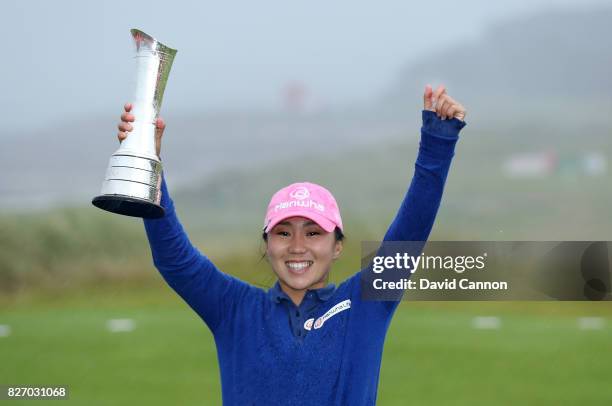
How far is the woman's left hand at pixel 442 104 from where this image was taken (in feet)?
8.24

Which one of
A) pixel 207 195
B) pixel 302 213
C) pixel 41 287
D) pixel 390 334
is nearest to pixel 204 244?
pixel 207 195

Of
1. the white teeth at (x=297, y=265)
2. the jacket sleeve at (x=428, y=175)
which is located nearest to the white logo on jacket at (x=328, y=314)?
the white teeth at (x=297, y=265)

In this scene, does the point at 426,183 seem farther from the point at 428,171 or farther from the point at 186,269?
the point at 186,269

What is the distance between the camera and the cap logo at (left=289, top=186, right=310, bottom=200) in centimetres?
275

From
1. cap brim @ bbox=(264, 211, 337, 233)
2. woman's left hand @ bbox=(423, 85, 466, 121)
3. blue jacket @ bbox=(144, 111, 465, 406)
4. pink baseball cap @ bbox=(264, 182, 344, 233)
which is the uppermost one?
woman's left hand @ bbox=(423, 85, 466, 121)

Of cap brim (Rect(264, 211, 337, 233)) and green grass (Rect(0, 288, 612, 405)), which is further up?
green grass (Rect(0, 288, 612, 405))

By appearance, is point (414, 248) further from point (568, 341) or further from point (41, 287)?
point (41, 287)

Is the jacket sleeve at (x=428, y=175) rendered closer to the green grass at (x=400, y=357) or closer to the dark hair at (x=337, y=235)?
the dark hair at (x=337, y=235)

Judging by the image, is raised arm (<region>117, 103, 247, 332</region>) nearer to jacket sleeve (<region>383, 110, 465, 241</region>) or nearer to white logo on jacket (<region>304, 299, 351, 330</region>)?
white logo on jacket (<region>304, 299, 351, 330</region>)

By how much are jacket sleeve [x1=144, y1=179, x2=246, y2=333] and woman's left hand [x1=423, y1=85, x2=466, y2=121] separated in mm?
719

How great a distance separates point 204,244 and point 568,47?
4.73m

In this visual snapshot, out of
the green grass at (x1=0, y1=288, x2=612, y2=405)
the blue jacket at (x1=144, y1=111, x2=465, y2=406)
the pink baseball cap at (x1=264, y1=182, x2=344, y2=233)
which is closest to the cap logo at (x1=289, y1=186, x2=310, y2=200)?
the pink baseball cap at (x1=264, y1=182, x2=344, y2=233)

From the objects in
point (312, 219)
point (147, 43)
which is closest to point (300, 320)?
point (312, 219)

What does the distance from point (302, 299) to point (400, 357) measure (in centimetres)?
370
